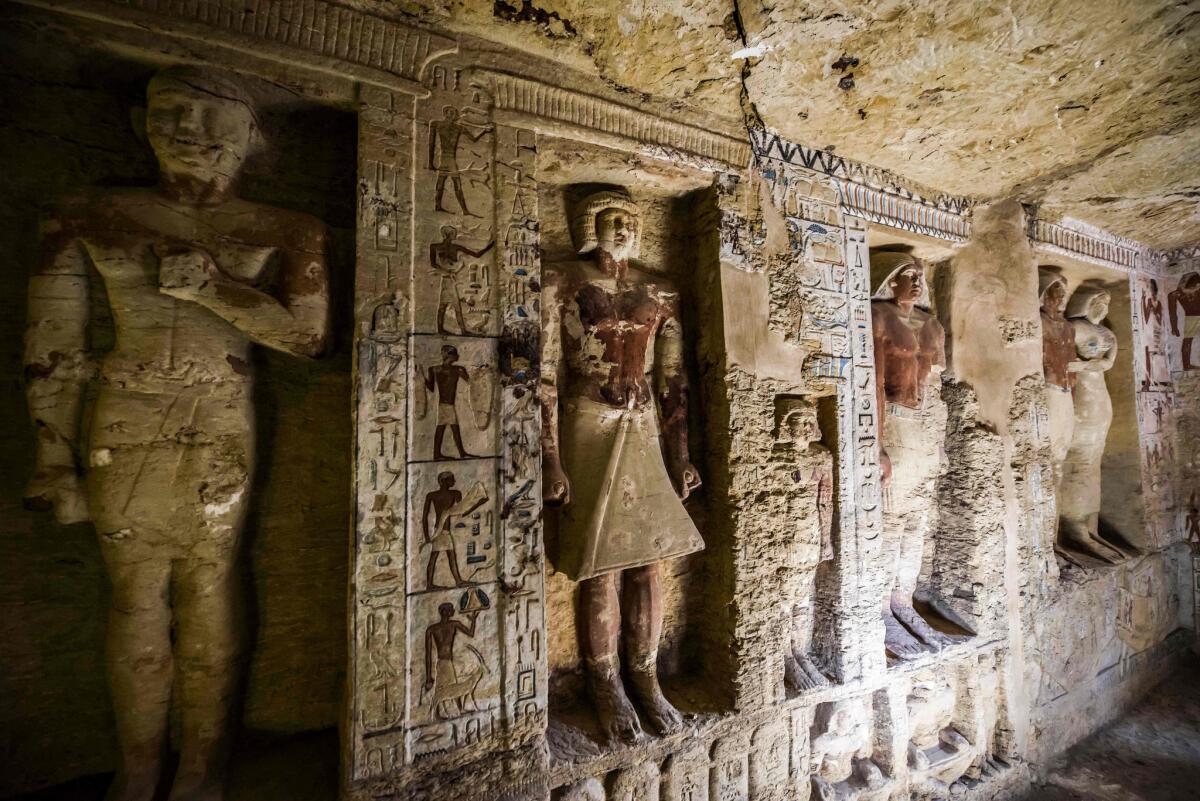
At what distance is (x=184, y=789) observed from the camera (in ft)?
5.50

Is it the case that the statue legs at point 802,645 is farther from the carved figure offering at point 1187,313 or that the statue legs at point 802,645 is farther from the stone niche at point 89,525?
the carved figure offering at point 1187,313

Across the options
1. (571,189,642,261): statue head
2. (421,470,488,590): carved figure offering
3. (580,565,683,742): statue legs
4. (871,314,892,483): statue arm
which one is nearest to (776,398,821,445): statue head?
(871,314,892,483): statue arm

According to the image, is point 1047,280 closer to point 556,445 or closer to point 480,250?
point 556,445

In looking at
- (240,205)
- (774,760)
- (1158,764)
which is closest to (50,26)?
(240,205)

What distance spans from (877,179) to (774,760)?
11.3 feet

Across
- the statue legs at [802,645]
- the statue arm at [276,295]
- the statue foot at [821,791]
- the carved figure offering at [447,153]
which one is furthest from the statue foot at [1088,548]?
the statue arm at [276,295]

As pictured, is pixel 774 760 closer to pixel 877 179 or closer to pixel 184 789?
pixel 184 789

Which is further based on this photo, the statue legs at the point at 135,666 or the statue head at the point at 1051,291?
the statue head at the point at 1051,291

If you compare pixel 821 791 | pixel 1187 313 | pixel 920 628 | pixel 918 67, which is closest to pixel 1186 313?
pixel 1187 313

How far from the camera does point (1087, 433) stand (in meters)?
4.12

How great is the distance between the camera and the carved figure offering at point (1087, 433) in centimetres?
411

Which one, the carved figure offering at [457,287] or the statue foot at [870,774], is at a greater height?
the carved figure offering at [457,287]

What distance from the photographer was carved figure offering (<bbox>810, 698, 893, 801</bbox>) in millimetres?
2648

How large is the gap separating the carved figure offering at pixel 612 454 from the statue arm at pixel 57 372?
1.65 meters
